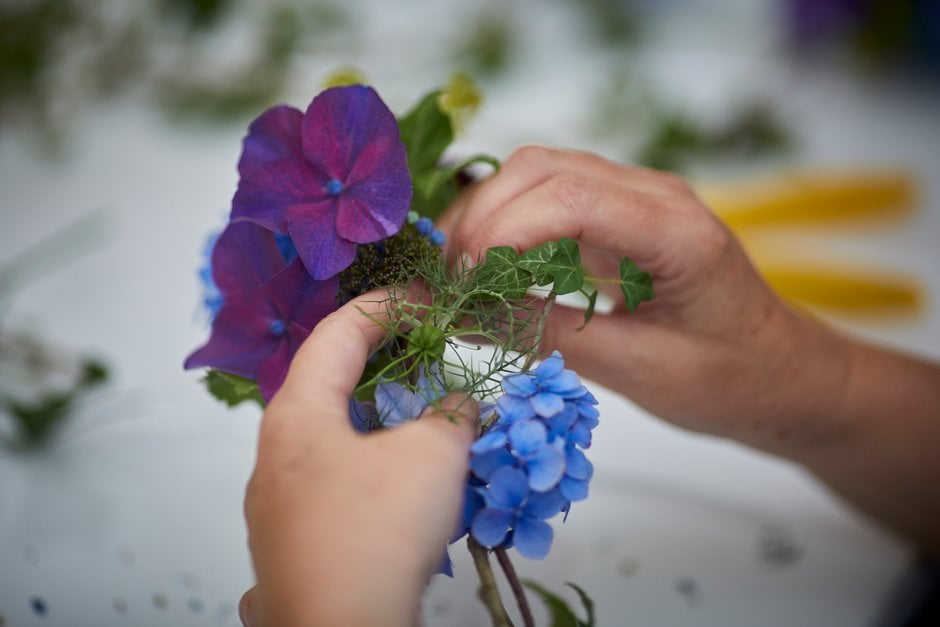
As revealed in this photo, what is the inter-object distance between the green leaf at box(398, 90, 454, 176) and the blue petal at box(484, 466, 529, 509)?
0.20 metres

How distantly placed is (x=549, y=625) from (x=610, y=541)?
0.22 metres

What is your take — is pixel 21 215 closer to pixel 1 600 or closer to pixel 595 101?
pixel 1 600

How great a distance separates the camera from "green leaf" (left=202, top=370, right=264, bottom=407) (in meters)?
0.41

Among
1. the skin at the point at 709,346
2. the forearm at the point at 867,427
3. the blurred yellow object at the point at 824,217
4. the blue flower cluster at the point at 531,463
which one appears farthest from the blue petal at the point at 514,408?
the blurred yellow object at the point at 824,217

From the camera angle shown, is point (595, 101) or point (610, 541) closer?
point (610, 541)

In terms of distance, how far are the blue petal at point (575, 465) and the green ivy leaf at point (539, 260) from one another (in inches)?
3.5

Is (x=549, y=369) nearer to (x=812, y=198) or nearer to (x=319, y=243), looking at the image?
(x=319, y=243)

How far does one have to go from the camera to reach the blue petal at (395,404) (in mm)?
361

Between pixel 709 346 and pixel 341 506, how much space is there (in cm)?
29

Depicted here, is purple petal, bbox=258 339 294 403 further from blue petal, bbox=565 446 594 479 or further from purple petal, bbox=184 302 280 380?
blue petal, bbox=565 446 594 479

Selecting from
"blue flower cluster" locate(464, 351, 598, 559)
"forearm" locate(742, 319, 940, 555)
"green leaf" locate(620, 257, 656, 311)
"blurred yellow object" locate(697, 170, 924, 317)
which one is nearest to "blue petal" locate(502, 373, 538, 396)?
"blue flower cluster" locate(464, 351, 598, 559)

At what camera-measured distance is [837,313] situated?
93 centimetres

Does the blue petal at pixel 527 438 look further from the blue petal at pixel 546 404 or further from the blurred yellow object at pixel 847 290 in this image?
the blurred yellow object at pixel 847 290

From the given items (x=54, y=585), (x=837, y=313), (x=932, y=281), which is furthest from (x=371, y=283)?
(x=932, y=281)
